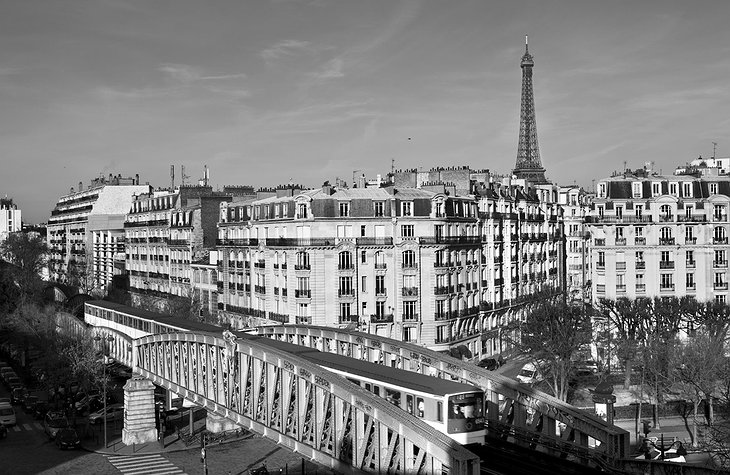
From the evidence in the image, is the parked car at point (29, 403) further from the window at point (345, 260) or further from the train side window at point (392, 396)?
the train side window at point (392, 396)

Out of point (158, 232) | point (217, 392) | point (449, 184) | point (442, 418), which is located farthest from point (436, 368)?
point (158, 232)

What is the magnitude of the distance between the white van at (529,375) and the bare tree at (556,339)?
1.33m

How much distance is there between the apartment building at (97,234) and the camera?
11711 centimetres

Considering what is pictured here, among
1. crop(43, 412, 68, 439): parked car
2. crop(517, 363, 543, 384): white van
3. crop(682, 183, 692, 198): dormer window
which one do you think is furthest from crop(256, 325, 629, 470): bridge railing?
crop(682, 183, 692, 198): dormer window

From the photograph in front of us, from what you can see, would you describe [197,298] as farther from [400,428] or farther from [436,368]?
[400,428]

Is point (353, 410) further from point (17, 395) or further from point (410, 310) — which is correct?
point (17, 395)

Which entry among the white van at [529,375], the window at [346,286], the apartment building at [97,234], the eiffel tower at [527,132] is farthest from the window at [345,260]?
the eiffel tower at [527,132]

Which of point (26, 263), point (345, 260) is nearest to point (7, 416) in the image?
point (345, 260)

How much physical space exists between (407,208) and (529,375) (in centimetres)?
1586

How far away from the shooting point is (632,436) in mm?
45594

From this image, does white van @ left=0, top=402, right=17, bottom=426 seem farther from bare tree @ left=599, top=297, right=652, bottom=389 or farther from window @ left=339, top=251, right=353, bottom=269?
bare tree @ left=599, top=297, right=652, bottom=389

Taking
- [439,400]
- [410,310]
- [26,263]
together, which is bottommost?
[410,310]

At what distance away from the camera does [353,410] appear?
86.4 feet

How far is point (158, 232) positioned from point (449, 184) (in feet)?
136
